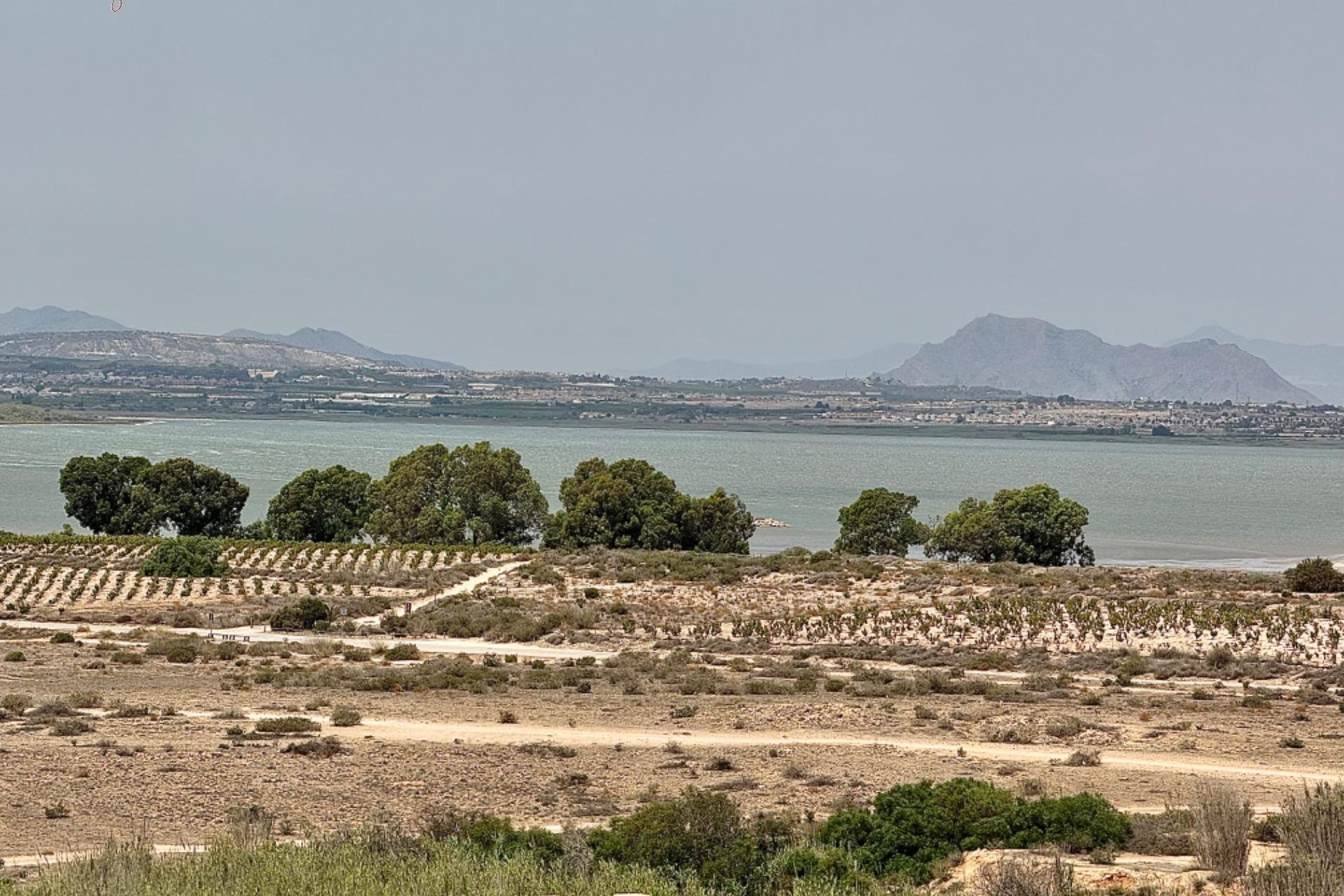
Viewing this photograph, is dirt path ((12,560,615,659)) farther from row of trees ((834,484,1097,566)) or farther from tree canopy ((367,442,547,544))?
row of trees ((834,484,1097,566))

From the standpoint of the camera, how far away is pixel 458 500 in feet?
206

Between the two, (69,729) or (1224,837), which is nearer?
(1224,837)

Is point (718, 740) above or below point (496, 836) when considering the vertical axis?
below

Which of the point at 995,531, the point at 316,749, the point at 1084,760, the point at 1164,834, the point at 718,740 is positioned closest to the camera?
the point at 1164,834

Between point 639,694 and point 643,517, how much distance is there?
33518mm

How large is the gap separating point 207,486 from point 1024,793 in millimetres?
53980

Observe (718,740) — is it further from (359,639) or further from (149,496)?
(149,496)

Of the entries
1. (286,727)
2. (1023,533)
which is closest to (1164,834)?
(286,727)

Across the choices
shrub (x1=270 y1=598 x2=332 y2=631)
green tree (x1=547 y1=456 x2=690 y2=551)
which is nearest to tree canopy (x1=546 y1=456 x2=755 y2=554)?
green tree (x1=547 y1=456 x2=690 y2=551)

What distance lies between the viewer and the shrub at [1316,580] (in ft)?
126

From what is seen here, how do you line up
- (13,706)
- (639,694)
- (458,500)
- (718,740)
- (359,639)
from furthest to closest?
1. (458,500)
2. (359,639)
3. (639,694)
4. (13,706)
5. (718,740)

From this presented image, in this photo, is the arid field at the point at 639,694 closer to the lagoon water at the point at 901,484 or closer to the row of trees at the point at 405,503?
the row of trees at the point at 405,503

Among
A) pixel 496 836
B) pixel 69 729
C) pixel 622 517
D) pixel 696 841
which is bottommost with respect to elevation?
pixel 622 517

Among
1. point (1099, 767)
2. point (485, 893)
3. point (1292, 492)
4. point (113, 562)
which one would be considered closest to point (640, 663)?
point (1099, 767)
